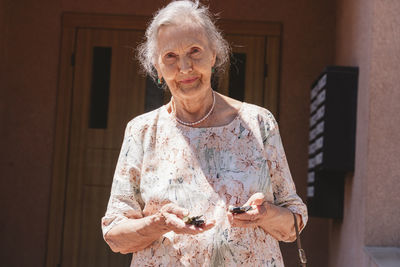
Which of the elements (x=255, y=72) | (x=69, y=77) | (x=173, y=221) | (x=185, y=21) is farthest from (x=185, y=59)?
(x=69, y=77)

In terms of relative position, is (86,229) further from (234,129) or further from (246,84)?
(234,129)

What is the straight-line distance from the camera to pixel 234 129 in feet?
8.72

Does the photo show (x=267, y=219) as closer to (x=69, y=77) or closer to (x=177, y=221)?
(x=177, y=221)

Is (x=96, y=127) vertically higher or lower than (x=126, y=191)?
higher

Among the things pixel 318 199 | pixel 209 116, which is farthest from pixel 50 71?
pixel 209 116

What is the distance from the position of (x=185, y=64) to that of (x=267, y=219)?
2.14 ft

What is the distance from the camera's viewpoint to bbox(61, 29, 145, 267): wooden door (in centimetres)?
659

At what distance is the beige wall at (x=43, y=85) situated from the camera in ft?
21.7

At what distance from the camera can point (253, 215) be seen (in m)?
2.32

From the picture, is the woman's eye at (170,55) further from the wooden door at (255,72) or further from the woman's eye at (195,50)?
the wooden door at (255,72)

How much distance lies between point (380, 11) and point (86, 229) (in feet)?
11.2

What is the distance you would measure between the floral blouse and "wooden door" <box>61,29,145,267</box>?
4.02m

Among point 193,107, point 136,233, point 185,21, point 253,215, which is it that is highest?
point 185,21

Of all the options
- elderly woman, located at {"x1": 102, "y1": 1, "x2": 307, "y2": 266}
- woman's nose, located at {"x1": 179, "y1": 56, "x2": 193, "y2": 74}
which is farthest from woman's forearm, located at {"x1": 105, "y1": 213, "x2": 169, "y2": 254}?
woman's nose, located at {"x1": 179, "y1": 56, "x2": 193, "y2": 74}
